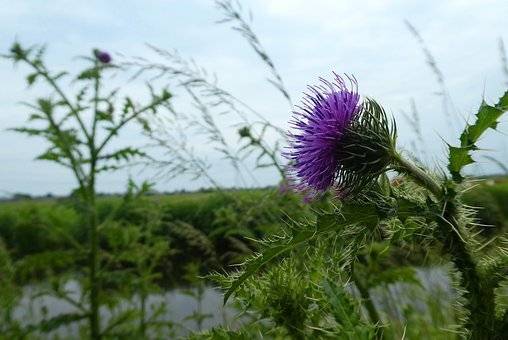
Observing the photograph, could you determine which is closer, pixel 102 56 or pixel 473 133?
pixel 473 133

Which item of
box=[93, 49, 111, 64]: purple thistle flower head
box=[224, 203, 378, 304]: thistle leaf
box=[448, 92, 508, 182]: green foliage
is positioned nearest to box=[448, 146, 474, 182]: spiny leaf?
box=[448, 92, 508, 182]: green foliage

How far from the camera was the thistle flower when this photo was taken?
58.0 inches

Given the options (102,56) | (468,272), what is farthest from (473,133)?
(102,56)

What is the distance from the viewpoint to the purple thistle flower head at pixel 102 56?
4121 millimetres

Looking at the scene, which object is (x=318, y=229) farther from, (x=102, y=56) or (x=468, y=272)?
(x=102, y=56)

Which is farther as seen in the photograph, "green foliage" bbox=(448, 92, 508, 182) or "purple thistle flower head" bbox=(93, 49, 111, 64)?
"purple thistle flower head" bbox=(93, 49, 111, 64)

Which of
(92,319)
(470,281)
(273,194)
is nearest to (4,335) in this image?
(92,319)

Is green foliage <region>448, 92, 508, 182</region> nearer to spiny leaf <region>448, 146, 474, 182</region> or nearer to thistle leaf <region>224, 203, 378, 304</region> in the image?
spiny leaf <region>448, 146, 474, 182</region>

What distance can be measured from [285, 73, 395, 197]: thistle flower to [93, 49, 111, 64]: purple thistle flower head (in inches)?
114

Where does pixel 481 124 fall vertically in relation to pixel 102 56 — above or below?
below

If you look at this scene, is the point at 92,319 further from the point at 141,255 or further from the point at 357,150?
the point at 357,150

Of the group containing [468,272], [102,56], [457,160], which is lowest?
[468,272]

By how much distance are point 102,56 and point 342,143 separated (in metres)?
3.01

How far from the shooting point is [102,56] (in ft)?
13.6
